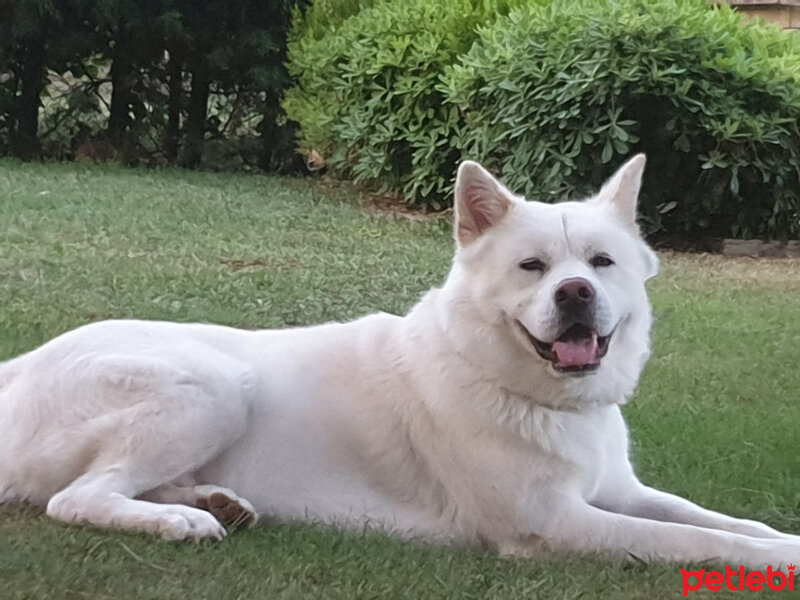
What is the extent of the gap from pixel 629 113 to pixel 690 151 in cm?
60

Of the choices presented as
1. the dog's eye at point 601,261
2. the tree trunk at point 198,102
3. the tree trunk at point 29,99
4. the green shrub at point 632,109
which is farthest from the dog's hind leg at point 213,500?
the tree trunk at point 29,99

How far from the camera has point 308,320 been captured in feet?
22.6

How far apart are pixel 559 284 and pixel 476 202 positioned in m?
0.43

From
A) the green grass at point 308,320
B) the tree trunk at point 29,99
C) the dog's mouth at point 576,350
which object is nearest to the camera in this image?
the green grass at point 308,320

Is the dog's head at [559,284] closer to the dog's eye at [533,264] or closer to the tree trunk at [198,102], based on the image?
the dog's eye at [533,264]

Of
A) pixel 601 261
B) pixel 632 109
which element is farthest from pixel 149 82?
pixel 601 261

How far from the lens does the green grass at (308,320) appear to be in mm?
3240

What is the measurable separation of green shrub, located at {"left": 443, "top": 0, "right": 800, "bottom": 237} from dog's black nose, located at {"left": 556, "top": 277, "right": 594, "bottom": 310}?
659 centimetres

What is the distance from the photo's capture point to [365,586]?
3205 millimetres

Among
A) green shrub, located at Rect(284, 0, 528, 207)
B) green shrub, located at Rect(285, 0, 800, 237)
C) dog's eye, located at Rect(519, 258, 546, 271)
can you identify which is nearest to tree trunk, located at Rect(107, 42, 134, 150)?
green shrub, located at Rect(284, 0, 528, 207)

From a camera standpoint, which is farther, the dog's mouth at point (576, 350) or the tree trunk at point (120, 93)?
the tree trunk at point (120, 93)

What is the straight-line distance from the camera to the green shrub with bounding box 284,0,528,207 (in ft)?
37.6

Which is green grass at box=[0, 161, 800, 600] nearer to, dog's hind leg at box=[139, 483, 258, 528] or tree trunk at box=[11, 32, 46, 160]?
dog's hind leg at box=[139, 483, 258, 528]

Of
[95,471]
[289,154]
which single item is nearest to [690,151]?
[289,154]
